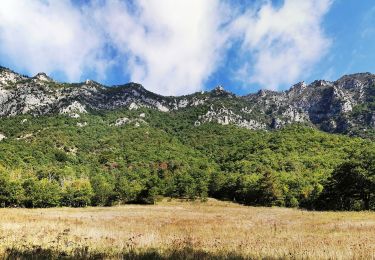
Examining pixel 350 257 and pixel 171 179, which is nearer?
pixel 350 257

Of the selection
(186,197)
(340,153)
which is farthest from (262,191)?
(340,153)

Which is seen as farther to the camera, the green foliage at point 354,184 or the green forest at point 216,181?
the green forest at point 216,181

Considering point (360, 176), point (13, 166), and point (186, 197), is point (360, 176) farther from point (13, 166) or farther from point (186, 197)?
point (13, 166)

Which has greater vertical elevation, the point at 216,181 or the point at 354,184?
the point at 216,181

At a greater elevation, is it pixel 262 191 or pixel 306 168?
pixel 306 168

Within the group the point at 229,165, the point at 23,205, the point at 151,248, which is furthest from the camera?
the point at 229,165

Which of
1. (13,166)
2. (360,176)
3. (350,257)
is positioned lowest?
(350,257)

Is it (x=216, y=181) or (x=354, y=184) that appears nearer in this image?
(x=354, y=184)

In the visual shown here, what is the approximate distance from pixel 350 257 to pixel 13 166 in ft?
535

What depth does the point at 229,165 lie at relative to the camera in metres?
194

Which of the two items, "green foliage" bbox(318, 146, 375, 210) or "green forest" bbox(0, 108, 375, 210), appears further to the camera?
"green forest" bbox(0, 108, 375, 210)

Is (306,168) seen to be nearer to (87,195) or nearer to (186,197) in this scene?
(186,197)

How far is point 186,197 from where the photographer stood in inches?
5448

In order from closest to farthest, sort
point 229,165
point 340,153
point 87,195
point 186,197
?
1. point 87,195
2. point 186,197
3. point 340,153
4. point 229,165
